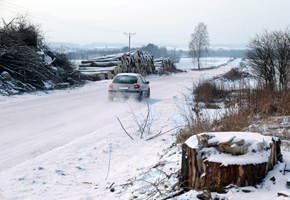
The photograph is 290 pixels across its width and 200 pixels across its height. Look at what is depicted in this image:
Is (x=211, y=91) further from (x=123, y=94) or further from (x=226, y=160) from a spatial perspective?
(x=226, y=160)

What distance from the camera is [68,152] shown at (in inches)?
238

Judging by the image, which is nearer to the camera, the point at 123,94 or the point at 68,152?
the point at 68,152

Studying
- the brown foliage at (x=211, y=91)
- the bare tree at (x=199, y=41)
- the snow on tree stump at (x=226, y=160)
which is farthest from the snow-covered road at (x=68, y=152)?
the bare tree at (x=199, y=41)

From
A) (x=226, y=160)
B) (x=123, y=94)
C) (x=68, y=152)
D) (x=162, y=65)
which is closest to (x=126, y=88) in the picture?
(x=123, y=94)

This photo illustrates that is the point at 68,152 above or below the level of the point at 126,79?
below

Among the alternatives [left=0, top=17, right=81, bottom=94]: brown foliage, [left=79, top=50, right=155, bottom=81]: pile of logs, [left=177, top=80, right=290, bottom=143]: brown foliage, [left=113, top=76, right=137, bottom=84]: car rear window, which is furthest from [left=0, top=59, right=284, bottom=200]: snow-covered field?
[left=79, top=50, right=155, bottom=81]: pile of logs

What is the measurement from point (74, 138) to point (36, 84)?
1090 centimetres

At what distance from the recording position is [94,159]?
575 cm

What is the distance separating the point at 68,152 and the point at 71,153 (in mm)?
90

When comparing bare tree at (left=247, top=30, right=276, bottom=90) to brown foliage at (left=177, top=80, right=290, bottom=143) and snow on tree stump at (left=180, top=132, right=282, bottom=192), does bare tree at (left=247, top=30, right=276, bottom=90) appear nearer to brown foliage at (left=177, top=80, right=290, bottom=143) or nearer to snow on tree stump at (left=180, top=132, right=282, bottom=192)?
brown foliage at (left=177, top=80, right=290, bottom=143)

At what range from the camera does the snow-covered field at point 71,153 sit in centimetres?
437

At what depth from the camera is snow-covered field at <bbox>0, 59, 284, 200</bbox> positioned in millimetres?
4371

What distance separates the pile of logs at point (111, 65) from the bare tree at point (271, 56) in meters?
13.1

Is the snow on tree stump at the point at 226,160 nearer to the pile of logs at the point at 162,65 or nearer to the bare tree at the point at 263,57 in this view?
the bare tree at the point at 263,57
